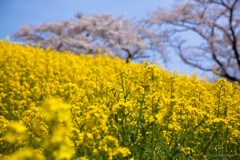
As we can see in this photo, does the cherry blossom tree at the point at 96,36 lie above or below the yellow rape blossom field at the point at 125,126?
above

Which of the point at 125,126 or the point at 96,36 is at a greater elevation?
the point at 96,36

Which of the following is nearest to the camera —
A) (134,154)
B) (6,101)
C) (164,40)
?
(134,154)

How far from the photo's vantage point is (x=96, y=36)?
23609mm

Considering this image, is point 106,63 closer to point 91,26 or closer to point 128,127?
point 128,127

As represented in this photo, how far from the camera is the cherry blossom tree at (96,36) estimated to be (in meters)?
22.8

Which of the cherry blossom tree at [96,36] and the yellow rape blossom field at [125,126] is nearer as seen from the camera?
the yellow rape blossom field at [125,126]

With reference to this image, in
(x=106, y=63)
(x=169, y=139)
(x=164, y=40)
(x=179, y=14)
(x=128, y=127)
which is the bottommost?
(x=169, y=139)

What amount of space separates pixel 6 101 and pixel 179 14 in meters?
17.3

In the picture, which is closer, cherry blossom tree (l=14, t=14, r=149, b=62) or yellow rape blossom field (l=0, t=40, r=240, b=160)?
yellow rape blossom field (l=0, t=40, r=240, b=160)

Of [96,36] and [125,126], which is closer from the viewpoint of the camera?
[125,126]

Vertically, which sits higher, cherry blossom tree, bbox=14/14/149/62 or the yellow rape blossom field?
cherry blossom tree, bbox=14/14/149/62

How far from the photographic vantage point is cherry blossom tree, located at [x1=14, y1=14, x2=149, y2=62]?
74.9 ft

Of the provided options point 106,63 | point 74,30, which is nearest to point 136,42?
point 74,30

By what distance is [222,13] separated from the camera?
61.6ft
